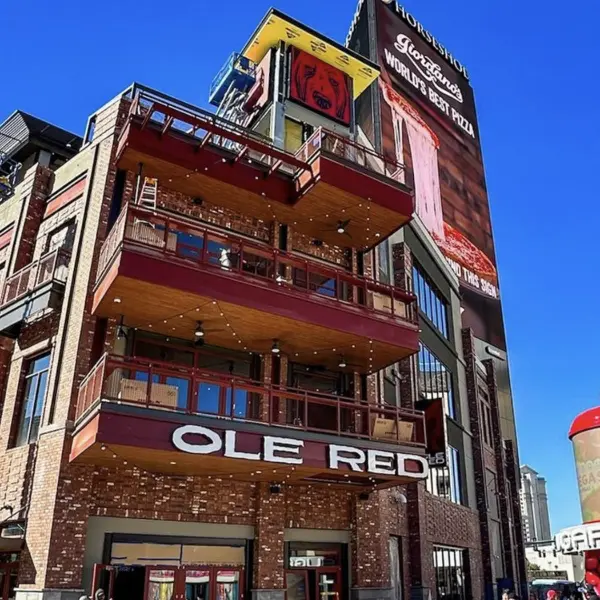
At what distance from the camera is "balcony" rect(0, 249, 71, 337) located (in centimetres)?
1786

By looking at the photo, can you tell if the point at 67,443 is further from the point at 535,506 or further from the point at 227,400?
the point at 535,506

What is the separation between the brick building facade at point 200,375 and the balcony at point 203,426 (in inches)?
2.1

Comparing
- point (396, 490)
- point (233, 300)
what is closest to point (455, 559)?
point (396, 490)

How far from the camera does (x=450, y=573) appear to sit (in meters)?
26.7

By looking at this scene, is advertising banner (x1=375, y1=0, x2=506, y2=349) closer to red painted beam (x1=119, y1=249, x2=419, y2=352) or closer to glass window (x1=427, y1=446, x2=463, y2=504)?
glass window (x1=427, y1=446, x2=463, y2=504)

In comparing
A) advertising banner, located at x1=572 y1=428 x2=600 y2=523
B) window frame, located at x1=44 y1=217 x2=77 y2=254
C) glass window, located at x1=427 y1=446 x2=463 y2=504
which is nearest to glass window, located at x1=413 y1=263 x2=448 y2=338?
glass window, located at x1=427 y1=446 x2=463 y2=504

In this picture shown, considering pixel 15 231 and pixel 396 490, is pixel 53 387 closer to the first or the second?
pixel 15 231

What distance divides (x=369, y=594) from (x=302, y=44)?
22.1 m

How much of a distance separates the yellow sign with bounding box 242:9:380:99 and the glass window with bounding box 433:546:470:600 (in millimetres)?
20675

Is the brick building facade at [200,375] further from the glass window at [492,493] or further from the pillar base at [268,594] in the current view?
the glass window at [492,493]

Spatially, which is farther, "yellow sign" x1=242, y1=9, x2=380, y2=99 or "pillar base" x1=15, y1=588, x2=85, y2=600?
"yellow sign" x1=242, y1=9, x2=380, y2=99

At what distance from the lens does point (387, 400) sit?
23.0m

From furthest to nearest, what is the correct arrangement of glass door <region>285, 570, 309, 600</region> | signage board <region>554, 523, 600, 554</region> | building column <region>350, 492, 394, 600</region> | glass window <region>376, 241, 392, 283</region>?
1. glass window <region>376, 241, 392, 283</region>
2. building column <region>350, 492, 394, 600</region>
3. glass door <region>285, 570, 309, 600</region>
4. signage board <region>554, 523, 600, 554</region>

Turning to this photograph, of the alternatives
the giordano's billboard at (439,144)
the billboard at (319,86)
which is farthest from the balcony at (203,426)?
the giordano's billboard at (439,144)
